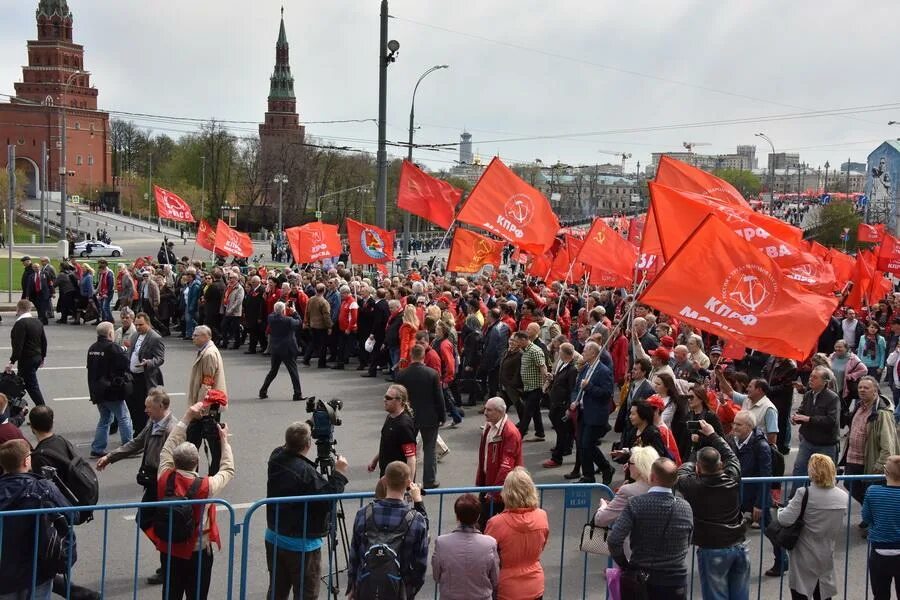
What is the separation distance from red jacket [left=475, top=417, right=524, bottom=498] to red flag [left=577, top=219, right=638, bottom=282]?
9.63 meters

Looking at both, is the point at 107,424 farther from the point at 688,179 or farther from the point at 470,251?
the point at 470,251

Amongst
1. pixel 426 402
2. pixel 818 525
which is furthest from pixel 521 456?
pixel 818 525

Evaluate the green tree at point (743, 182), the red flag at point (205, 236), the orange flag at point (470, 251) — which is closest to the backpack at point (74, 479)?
the orange flag at point (470, 251)

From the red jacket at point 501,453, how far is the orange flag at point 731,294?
1.61 metres

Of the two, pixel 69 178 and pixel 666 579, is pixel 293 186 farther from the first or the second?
pixel 666 579

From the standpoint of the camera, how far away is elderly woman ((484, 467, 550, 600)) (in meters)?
5.75

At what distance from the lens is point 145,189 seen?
104m

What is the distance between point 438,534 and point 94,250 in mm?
57777

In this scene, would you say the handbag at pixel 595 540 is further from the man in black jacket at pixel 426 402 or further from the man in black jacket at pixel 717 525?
the man in black jacket at pixel 426 402

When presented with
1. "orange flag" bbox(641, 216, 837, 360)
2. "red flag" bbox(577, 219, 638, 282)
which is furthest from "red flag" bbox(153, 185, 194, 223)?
"orange flag" bbox(641, 216, 837, 360)

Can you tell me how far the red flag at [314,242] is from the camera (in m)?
24.6

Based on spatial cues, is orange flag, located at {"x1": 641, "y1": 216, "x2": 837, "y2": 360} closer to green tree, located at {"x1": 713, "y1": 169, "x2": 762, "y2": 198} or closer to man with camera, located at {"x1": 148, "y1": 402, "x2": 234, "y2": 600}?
man with camera, located at {"x1": 148, "y1": 402, "x2": 234, "y2": 600}

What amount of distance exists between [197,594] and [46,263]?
61.9 feet

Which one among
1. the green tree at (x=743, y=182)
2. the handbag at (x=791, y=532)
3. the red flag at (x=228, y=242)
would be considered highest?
the green tree at (x=743, y=182)
